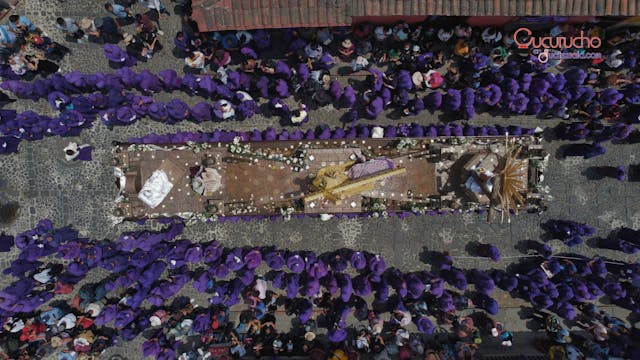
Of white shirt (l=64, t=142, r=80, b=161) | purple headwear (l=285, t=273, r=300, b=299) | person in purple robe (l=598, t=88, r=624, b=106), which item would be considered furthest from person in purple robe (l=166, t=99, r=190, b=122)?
person in purple robe (l=598, t=88, r=624, b=106)

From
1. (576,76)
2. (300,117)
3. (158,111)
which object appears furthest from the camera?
(300,117)

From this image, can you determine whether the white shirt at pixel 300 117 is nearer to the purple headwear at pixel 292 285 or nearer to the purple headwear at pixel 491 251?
Result: the purple headwear at pixel 292 285

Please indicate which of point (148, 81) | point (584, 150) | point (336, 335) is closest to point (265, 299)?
point (336, 335)

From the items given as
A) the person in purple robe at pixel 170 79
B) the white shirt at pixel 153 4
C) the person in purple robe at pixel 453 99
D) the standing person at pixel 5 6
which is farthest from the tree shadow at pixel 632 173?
the standing person at pixel 5 6

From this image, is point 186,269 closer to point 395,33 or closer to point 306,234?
point 306,234

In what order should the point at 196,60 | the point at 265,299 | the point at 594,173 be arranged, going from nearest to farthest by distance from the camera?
the point at 196,60 → the point at 265,299 → the point at 594,173

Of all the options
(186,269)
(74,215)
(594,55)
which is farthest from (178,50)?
(594,55)

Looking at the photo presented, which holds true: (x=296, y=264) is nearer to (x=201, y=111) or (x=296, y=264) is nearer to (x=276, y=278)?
(x=276, y=278)
